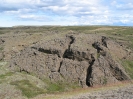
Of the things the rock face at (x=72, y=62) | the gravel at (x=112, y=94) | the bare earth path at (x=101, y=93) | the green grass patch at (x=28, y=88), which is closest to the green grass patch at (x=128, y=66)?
the rock face at (x=72, y=62)

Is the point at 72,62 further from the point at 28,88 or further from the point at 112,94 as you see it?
the point at 112,94

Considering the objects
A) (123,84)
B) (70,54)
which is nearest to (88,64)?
(70,54)

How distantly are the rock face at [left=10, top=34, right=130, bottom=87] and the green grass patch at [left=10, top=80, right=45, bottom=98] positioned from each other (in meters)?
4.85

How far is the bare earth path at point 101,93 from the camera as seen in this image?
46647mm

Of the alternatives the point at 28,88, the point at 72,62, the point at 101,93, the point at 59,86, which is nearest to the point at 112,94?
the point at 101,93

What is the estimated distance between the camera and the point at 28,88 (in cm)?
5119

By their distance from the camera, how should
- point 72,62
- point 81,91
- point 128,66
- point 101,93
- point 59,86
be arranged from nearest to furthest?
point 101,93, point 81,91, point 59,86, point 72,62, point 128,66

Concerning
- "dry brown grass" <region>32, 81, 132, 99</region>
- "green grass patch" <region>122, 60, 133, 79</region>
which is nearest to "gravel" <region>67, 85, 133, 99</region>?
"dry brown grass" <region>32, 81, 132, 99</region>

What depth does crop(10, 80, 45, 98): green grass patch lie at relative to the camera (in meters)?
49.4

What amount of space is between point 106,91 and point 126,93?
4737 millimetres

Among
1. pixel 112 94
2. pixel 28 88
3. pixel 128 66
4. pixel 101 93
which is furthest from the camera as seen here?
pixel 128 66

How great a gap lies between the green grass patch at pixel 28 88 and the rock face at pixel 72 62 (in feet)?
15.9

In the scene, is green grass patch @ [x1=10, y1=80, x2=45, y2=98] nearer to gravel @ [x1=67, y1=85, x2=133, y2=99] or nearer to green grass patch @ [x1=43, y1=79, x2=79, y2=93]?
green grass patch @ [x1=43, y1=79, x2=79, y2=93]

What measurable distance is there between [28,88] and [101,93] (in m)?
15.8
